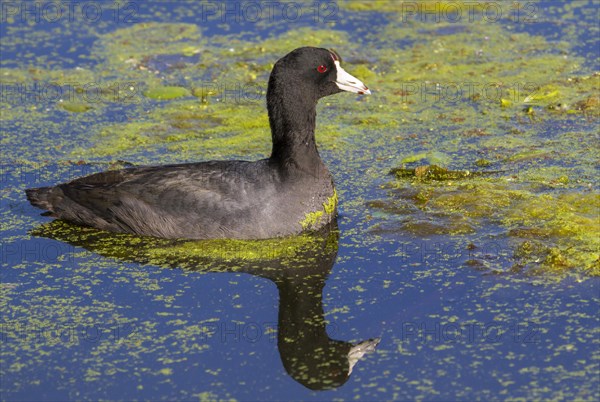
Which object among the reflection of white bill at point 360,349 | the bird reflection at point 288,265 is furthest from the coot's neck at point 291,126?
the reflection of white bill at point 360,349

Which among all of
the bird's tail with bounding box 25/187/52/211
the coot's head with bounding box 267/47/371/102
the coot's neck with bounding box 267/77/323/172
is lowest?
the bird's tail with bounding box 25/187/52/211

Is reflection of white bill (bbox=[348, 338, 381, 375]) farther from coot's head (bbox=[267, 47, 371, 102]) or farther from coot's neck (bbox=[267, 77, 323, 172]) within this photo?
coot's head (bbox=[267, 47, 371, 102])

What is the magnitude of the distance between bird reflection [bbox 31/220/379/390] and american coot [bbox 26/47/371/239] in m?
0.09

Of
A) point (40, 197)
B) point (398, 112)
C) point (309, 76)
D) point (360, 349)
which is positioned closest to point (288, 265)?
point (360, 349)

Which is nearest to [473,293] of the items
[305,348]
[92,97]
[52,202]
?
[305,348]

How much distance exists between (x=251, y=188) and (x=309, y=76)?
0.90 meters

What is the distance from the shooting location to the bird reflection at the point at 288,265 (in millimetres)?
5465

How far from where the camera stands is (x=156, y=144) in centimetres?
889

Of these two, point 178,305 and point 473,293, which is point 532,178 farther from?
point 178,305

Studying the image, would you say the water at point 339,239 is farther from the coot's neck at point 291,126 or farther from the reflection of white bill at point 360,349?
the coot's neck at point 291,126

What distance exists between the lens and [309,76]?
716 cm

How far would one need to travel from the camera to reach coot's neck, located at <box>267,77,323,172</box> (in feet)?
23.3

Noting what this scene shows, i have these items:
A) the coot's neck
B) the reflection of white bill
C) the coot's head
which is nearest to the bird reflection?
the reflection of white bill

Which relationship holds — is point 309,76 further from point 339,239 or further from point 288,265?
point 288,265
